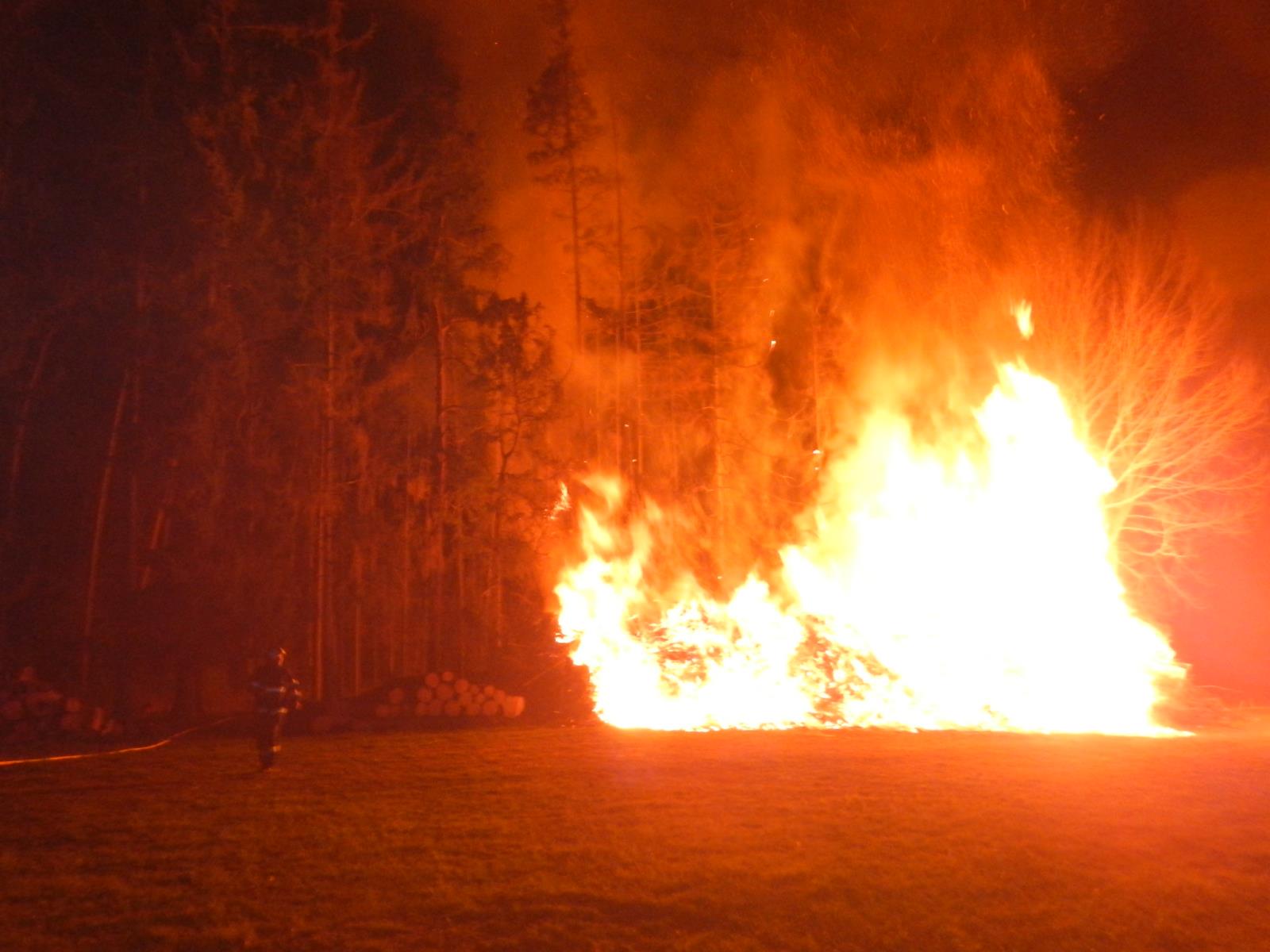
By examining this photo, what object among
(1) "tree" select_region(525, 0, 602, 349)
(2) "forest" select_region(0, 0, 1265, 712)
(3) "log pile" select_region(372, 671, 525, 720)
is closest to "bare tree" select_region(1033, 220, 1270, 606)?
(2) "forest" select_region(0, 0, 1265, 712)

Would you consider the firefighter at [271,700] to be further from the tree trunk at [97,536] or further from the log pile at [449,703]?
the tree trunk at [97,536]

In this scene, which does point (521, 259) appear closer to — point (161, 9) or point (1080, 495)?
point (161, 9)

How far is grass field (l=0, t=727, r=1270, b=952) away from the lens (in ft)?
24.3

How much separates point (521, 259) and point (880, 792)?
15476 millimetres

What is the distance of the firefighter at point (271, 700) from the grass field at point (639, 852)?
336 millimetres

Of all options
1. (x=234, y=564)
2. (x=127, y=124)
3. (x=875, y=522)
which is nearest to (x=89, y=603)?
(x=234, y=564)

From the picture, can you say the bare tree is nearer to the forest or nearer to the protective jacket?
the forest

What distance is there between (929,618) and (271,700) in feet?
40.3

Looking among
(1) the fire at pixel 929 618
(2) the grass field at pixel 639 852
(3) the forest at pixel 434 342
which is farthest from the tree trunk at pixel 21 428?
(1) the fire at pixel 929 618

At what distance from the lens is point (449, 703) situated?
62.5ft

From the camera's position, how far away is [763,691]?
19.5 metres

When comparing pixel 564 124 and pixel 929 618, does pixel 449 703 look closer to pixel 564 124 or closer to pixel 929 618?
pixel 929 618

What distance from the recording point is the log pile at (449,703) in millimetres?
18969

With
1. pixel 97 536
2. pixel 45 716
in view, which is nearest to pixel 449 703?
pixel 45 716
